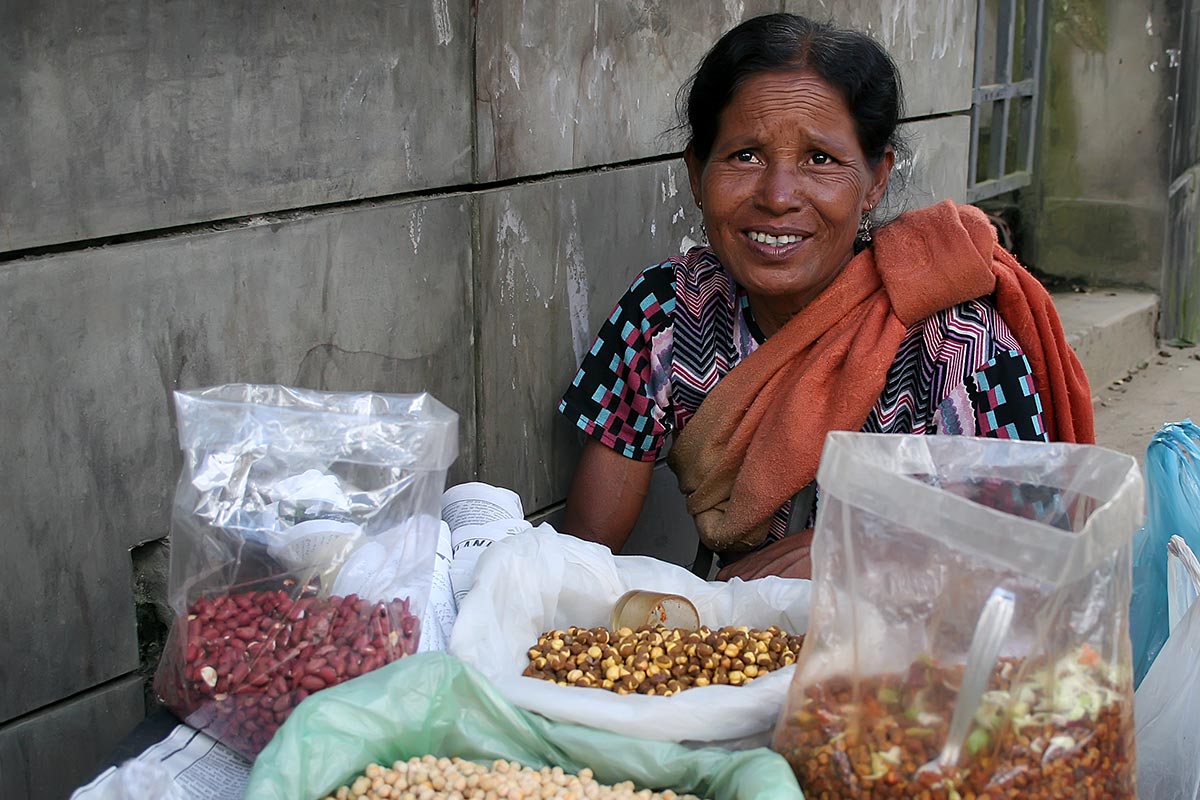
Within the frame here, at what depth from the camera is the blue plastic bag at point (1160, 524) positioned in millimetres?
1938

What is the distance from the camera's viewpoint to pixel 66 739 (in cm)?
206

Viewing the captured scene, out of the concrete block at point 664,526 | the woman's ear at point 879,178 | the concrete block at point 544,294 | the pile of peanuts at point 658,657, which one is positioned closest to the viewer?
the pile of peanuts at point 658,657

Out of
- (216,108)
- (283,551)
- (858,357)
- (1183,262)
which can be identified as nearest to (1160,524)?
(858,357)

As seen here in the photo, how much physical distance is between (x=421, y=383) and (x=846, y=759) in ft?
4.29

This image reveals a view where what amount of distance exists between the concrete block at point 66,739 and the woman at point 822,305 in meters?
1.07

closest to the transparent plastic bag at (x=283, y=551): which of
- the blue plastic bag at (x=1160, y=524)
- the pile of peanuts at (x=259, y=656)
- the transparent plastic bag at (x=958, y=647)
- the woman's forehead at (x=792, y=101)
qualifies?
the pile of peanuts at (x=259, y=656)

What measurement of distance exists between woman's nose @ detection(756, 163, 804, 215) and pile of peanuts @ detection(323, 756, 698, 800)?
112 cm

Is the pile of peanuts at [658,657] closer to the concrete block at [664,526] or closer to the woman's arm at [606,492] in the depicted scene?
the woman's arm at [606,492]

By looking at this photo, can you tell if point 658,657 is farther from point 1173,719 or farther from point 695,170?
point 695,170

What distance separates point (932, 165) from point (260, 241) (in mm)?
2628

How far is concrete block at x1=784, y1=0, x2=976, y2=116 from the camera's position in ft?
12.2

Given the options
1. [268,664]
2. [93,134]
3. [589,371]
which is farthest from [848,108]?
[268,664]

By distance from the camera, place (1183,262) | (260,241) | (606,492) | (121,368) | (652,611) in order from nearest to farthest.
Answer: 1. (652,611)
2. (121,368)
3. (260,241)
4. (606,492)
5. (1183,262)

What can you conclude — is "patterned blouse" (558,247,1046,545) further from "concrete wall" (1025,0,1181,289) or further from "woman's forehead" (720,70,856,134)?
"concrete wall" (1025,0,1181,289)
